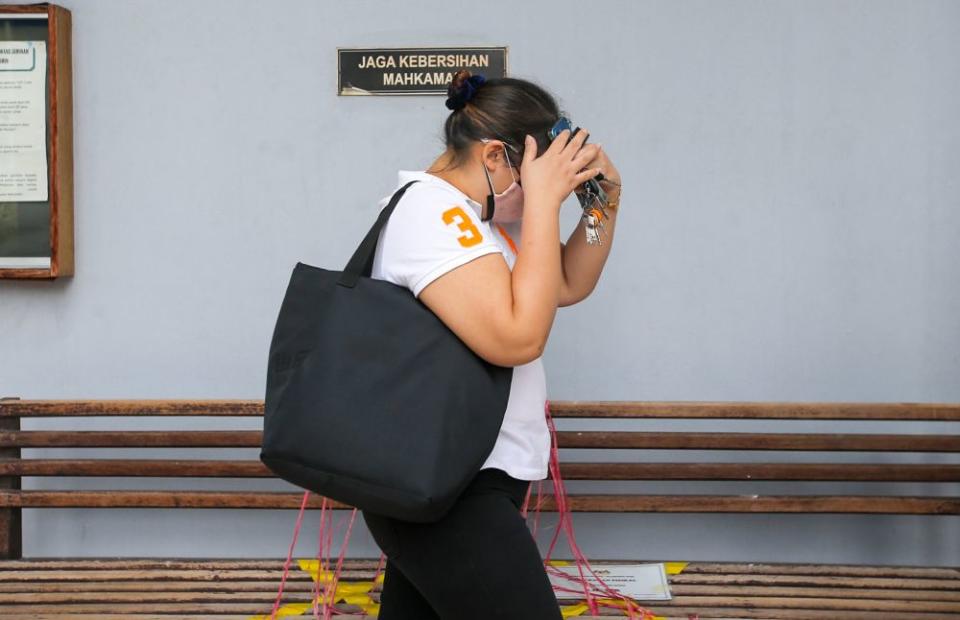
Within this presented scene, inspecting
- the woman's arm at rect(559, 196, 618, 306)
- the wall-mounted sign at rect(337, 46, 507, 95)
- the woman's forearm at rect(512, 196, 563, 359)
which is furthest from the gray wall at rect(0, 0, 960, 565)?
the woman's forearm at rect(512, 196, 563, 359)

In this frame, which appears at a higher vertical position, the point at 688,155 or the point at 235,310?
the point at 688,155

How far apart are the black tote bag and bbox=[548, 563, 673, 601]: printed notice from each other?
132 cm

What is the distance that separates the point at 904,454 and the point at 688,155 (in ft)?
3.67

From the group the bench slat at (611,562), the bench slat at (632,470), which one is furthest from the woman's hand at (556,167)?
the bench slat at (611,562)

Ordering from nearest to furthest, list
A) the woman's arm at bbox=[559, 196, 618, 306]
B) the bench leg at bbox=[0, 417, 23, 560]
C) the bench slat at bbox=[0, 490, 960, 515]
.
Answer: the woman's arm at bbox=[559, 196, 618, 306] < the bench slat at bbox=[0, 490, 960, 515] < the bench leg at bbox=[0, 417, 23, 560]

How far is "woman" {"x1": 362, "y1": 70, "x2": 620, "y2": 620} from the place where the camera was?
1.29 meters

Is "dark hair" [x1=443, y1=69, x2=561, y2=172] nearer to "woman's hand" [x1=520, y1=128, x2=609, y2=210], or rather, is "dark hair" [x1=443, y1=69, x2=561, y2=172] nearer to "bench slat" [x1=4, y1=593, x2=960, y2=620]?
"woman's hand" [x1=520, y1=128, x2=609, y2=210]

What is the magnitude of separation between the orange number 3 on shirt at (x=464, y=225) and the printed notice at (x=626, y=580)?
1427 millimetres

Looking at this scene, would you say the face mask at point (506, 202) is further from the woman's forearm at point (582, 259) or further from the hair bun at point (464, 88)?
the woman's forearm at point (582, 259)

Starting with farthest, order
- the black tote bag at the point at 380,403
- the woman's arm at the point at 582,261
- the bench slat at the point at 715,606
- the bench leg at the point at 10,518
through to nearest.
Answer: the bench leg at the point at 10,518
the bench slat at the point at 715,606
the woman's arm at the point at 582,261
the black tote bag at the point at 380,403

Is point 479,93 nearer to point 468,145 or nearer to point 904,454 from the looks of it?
point 468,145

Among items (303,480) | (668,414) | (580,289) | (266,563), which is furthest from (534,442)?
(266,563)

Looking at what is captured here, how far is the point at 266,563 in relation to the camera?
2.62 m

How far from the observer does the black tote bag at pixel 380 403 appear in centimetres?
125
